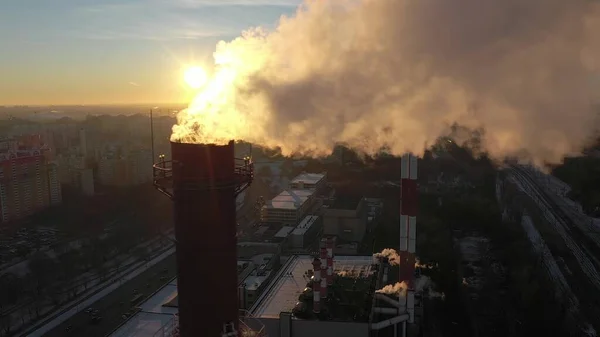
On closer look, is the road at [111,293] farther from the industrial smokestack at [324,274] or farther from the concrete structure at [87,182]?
the concrete structure at [87,182]

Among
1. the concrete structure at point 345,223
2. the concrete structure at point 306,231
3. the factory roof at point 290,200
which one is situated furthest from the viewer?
the factory roof at point 290,200

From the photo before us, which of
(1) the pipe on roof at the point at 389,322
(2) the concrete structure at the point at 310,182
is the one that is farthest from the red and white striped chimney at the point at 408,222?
(2) the concrete structure at the point at 310,182

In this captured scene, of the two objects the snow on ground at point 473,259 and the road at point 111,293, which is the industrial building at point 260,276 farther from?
the road at point 111,293

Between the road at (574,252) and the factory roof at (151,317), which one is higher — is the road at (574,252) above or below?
below

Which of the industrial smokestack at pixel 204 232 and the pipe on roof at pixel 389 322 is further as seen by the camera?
the pipe on roof at pixel 389 322

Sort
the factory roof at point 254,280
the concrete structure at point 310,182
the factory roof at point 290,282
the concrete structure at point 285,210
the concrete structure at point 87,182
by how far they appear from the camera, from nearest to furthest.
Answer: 1. the factory roof at point 290,282
2. the factory roof at point 254,280
3. the concrete structure at point 285,210
4. the concrete structure at point 87,182
5. the concrete structure at point 310,182

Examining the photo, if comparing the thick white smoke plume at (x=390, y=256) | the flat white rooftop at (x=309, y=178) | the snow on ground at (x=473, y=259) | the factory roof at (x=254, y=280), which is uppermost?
the flat white rooftop at (x=309, y=178)

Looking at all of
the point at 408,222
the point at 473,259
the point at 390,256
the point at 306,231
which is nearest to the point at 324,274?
the point at 408,222

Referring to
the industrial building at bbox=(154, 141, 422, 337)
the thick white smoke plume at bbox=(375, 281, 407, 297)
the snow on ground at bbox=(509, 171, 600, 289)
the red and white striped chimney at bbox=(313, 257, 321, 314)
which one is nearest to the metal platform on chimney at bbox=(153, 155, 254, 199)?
the industrial building at bbox=(154, 141, 422, 337)

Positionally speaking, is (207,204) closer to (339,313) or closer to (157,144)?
(339,313)
